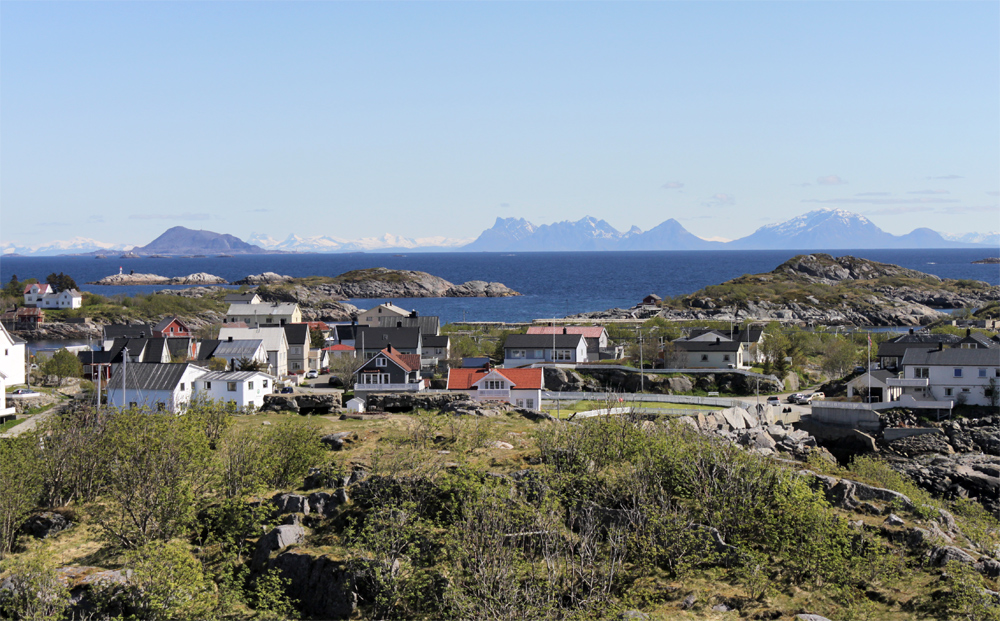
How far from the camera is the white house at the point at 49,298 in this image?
458 feet

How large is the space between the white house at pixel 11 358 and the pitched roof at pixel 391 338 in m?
27.0

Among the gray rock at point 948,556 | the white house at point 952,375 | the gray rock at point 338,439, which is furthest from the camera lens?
the white house at point 952,375

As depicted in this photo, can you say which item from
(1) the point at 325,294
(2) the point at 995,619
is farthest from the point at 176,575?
(1) the point at 325,294

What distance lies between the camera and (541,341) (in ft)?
248

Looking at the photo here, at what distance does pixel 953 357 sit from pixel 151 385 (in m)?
54.7

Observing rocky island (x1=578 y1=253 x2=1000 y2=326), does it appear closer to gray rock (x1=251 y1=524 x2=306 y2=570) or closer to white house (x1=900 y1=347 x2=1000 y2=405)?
white house (x1=900 y1=347 x2=1000 y2=405)

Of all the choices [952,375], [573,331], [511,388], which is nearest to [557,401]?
[511,388]

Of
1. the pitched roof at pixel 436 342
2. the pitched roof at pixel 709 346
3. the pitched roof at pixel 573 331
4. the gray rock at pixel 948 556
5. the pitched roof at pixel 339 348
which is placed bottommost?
the gray rock at pixel 948 556

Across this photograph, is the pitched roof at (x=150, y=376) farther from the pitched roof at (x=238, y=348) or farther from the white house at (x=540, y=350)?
the white house at (x=540, y=350)

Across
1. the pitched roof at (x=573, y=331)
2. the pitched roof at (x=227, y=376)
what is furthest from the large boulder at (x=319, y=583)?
the pitched roof at (x=573, y=331)

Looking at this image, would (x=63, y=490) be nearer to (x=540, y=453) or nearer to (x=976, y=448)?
(x=540, y=453)

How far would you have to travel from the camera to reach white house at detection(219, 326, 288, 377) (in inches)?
2936

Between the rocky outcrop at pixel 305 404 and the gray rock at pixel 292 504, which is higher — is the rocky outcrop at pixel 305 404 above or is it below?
below

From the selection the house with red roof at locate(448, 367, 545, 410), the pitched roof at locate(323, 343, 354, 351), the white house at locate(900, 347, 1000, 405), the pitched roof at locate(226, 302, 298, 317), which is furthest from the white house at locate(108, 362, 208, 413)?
the pitched roof at locate(226, 302, 298, 317)
